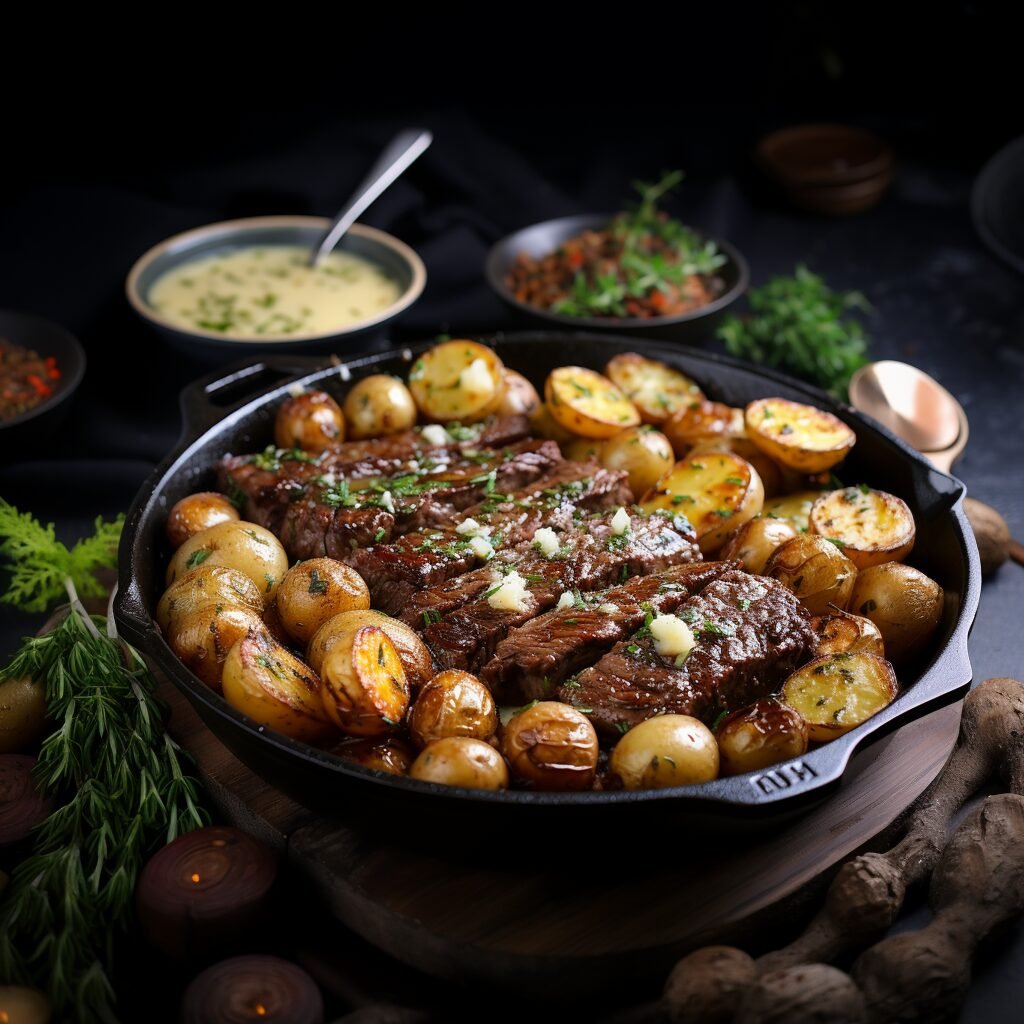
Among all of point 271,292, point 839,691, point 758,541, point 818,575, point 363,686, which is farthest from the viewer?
point 271,292

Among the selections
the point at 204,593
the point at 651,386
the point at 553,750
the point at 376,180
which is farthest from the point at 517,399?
the point at 376,180

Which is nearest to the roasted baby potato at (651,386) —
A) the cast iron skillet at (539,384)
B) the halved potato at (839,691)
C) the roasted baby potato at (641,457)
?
the cast iron skillet at (539,384)

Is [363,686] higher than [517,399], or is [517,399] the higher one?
[363,686]

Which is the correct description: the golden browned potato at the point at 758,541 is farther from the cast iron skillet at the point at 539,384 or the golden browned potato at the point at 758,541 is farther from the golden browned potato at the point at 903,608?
the cast iron skillet at the point at 539,384

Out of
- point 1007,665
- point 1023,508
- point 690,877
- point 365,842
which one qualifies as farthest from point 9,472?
point 1023,508

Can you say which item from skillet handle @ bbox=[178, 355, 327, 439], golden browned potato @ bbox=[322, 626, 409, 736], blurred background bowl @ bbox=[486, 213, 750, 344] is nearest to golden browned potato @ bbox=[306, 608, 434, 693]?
golden browned potato @ bbox=[322, 626, 409, 736]

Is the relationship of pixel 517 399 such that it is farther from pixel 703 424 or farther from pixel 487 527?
pixel 487 527
